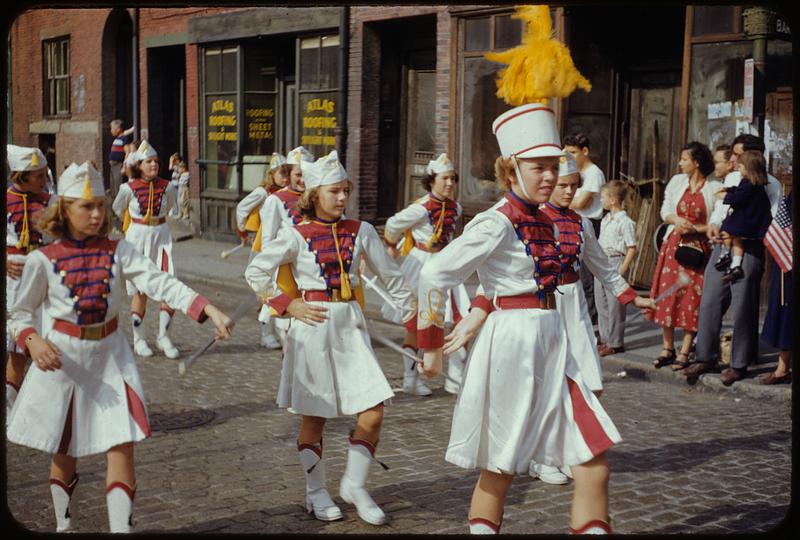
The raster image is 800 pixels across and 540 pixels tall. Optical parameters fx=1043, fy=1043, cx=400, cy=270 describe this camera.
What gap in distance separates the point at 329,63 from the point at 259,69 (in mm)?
3066

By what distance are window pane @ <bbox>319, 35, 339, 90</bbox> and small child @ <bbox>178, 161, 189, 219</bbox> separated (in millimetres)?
5728

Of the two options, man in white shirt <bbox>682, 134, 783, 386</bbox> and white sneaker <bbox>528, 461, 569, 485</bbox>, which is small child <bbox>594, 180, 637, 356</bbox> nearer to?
man in white shirt <bbox>682, 134, 783, 386</bbox>

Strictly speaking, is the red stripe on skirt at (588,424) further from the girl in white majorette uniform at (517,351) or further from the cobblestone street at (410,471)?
the cobblestone street at (410,471)

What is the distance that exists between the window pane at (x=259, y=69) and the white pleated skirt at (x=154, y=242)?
36.2ft

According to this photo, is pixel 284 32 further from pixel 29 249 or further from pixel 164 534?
pixel 164 534

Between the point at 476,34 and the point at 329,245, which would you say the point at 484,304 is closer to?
the point at 329,245

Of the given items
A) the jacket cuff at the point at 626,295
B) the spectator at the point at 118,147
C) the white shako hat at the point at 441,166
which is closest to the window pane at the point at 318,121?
the spectator at the point at 118,147

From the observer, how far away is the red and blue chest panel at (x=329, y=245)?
584 cm

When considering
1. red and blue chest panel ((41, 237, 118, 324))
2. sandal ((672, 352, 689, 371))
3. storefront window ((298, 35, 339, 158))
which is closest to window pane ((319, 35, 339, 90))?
storefront window ((298, 35, 339, 158))

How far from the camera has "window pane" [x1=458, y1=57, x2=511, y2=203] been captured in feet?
51.1

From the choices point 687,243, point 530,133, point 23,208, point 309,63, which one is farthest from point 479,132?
point 530,133

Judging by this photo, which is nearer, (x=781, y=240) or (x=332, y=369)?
(x=332, y=369)

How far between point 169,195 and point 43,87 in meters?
21.1

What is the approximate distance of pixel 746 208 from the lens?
29.5 feet
